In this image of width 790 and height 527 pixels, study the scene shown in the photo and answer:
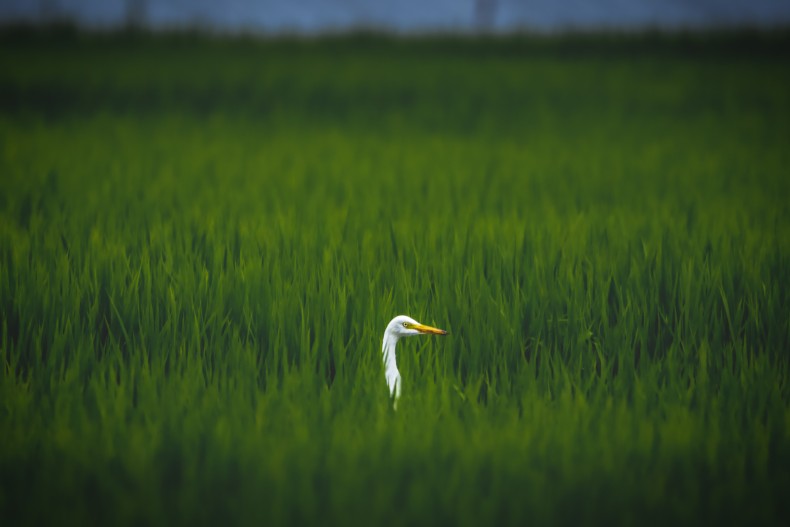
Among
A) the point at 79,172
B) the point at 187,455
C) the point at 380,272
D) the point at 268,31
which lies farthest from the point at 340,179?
the point at 268,31

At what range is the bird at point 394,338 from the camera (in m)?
2.51

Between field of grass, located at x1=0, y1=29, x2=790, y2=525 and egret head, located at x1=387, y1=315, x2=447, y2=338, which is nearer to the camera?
field of grass, located at x1=0, y1=29, x2=790, y2=525

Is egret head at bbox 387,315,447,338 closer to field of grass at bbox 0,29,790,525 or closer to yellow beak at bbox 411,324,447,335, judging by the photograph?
yellow beak at bbox 411,324,447,335

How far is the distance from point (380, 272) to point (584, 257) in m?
0.95

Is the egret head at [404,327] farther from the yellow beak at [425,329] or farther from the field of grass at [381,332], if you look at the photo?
the field of grass at [381,332]

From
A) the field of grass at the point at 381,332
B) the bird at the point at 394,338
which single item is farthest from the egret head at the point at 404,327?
the field of grass at the point at 381,332

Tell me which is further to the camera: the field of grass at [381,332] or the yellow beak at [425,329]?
the yellow beak at [425,329]

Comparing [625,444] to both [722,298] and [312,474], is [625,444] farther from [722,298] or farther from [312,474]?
[722,298]

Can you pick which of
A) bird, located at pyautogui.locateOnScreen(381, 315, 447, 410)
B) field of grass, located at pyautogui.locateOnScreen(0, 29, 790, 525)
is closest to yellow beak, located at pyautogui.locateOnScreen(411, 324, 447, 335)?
bird, located at pyautogui.locateOnScreen(381, 315, 447, 410)

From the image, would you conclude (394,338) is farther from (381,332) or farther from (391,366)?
(381,332)

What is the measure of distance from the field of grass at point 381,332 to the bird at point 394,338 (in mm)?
77

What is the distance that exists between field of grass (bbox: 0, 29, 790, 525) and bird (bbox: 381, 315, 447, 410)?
8 cm

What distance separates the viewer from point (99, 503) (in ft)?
6.56

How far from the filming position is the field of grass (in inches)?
80.3
